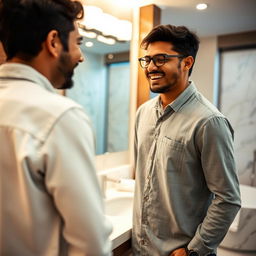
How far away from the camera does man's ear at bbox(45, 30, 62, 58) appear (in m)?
0.61

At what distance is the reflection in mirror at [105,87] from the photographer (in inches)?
65.8

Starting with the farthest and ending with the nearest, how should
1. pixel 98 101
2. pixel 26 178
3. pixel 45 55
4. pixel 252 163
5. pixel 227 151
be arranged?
pixel 252 163
pixel 98 101
pixel 227 151
pixel 45 55
pixel 26 178

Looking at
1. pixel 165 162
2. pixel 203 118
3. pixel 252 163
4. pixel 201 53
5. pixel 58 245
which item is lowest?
pixel 252 163

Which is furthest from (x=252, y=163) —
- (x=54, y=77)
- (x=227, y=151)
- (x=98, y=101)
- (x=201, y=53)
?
(x=54, y=77)

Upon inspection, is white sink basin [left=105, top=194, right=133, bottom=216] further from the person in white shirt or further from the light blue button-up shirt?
the person in white shirt

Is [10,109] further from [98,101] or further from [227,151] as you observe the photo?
[98,101]

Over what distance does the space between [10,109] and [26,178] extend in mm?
154

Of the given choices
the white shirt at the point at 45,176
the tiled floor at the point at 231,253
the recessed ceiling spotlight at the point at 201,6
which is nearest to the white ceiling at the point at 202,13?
the recessed ceiling spotlight at the point at 201,6

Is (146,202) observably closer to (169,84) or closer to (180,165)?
(180,165)

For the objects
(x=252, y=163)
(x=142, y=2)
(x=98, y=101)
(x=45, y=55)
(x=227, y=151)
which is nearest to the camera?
(x=45, y=55)

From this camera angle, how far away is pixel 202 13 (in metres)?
2.33

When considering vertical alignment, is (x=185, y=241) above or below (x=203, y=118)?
below

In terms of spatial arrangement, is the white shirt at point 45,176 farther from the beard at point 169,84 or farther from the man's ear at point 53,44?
the beard at point 169,84

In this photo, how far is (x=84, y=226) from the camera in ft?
1.78
